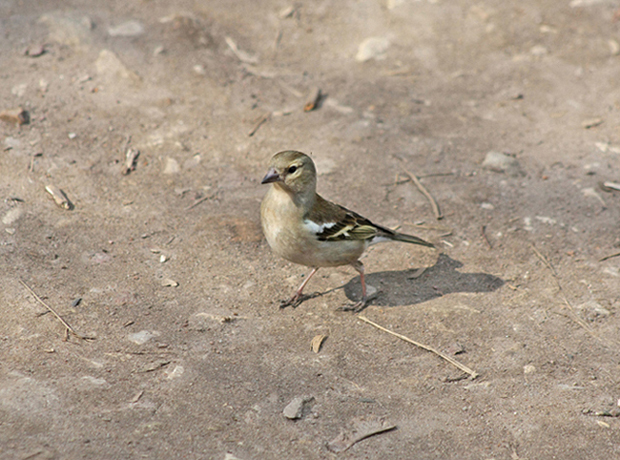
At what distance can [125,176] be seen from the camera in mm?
7164

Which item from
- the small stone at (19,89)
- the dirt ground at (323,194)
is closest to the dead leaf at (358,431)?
the dirt ground at (323,194)

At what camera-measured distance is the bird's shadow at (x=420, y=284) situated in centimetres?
595

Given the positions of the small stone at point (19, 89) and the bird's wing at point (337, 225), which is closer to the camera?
the bird's wing at point (337, 225)

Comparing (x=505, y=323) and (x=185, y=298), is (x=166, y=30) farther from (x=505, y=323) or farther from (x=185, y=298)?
(x=505, y=323)

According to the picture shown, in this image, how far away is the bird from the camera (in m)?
5.26

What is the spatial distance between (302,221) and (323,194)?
6.43 ft

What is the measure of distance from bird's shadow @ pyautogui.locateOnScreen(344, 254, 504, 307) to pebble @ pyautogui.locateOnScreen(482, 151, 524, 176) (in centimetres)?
195

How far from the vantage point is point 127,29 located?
9094mm

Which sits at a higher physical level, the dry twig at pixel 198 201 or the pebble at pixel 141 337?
the pebble at pixel 141 337

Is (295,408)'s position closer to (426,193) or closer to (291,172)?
(291,172)

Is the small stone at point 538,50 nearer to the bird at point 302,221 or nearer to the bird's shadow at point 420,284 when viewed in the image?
the bird's shadow at point 420,284

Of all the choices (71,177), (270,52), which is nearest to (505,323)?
(71,177)

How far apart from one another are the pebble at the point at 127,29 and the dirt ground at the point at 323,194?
0.11m

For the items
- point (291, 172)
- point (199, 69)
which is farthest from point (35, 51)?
point (291, 172)
